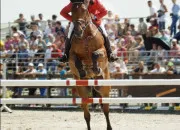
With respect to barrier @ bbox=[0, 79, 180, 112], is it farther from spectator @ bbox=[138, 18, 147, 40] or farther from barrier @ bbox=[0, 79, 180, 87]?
spectator @ bbox=[138, 18, 147, 40]

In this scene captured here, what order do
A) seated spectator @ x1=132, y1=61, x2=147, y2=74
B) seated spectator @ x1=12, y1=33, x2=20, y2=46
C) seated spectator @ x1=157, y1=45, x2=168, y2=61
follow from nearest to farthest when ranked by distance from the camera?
seated spectator @ x1=132, y1=61, x2=147, y2=74 → seated spectator @ x1=157, y1=45, x2=168, y2=61 → seated spectator @ x1=12, y1=33, x2=20, y2=46

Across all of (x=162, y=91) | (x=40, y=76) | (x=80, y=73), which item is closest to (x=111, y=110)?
(x=162, y=91)

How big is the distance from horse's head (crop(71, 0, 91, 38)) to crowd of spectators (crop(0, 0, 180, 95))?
6.08 metres

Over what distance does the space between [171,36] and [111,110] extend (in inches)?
182

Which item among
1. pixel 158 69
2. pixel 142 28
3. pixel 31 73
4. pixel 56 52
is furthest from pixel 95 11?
pixel 142 28

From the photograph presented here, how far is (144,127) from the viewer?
11.7m

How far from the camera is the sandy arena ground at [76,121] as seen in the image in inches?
470

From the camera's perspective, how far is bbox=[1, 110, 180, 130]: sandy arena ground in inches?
470

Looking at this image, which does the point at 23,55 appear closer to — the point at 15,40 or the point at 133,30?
the point at 15,40

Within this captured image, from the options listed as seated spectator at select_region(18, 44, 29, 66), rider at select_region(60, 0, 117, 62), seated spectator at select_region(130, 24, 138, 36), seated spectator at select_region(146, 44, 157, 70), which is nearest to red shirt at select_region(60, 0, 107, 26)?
rider at select_region(60, 0, 117, 62)

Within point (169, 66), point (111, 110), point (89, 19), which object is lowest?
point (111, 110)

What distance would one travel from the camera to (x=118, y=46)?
1888 cm

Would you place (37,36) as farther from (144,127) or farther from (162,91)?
(144,127)

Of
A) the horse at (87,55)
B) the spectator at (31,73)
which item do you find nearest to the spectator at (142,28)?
the spectator at (31,73)
